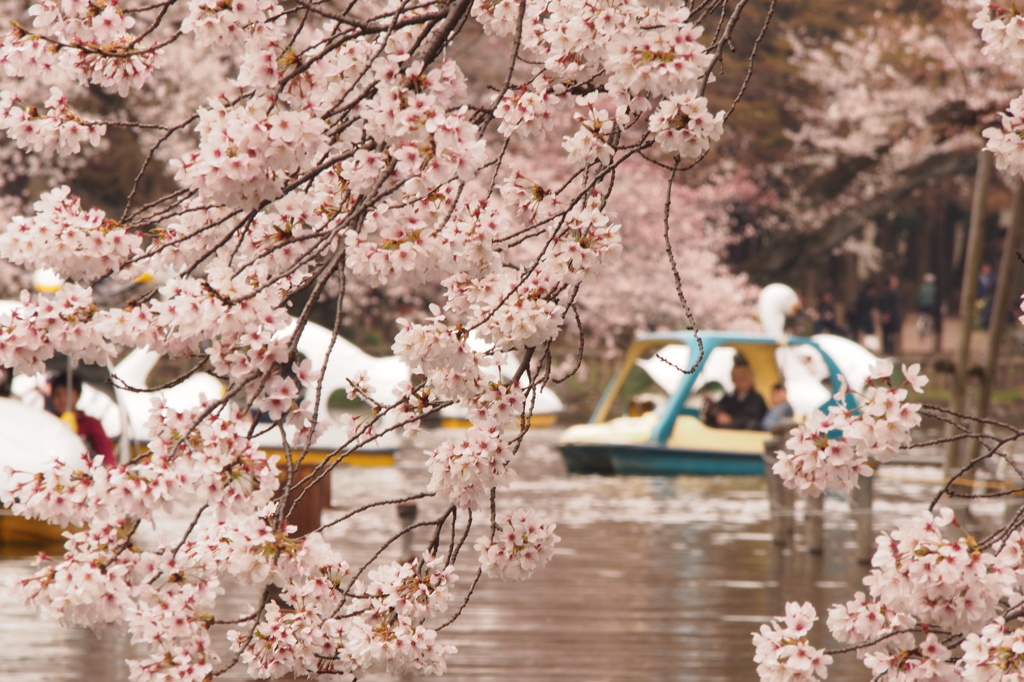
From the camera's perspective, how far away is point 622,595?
9.79 meters

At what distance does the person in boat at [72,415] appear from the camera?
1217cm

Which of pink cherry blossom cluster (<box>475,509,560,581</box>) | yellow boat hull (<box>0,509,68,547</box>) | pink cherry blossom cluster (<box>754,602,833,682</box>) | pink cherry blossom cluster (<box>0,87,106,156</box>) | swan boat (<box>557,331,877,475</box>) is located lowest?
pink cherry blossom cluster (<box>754,602,833,682</box>)

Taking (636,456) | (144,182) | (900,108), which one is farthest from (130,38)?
(900,108)

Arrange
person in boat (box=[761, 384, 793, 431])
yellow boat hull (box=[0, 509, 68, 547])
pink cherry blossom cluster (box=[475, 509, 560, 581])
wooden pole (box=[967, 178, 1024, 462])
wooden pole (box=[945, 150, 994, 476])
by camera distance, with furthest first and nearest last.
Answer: person in boat (box=[761, 384, 793, 431])
wooden pole (box=[945, 150, 994, 476])
wooden pole (box=[967, 178, 1024, 462])
yellow boat hull (box=[0, 509, 68, 547])
pink cherry blossom cluster (box=[475, 509, 560, 581])

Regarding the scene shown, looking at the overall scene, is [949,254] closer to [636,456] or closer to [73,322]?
[636,456]

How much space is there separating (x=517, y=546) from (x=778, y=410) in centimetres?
1286

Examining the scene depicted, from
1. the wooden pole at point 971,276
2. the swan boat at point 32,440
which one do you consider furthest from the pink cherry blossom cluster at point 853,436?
the wooden pole at point 971,276

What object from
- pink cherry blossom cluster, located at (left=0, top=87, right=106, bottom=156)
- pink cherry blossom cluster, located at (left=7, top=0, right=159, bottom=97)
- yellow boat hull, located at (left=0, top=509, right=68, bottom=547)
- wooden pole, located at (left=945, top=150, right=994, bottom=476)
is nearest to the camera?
pink cherry blossom cluster, located at (left=7, top=0, right=159, bottom=97)

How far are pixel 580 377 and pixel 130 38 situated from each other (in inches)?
1079

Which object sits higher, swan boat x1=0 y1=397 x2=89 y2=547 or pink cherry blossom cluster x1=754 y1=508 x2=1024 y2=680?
swan boat x1=0 y1=397 x2=89 y2=547

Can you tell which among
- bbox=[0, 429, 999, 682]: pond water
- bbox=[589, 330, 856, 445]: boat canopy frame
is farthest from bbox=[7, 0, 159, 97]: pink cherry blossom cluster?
bbox=[589, 330, 856, 445]: boat canopy frame

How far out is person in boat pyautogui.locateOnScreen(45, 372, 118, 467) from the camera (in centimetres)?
1217

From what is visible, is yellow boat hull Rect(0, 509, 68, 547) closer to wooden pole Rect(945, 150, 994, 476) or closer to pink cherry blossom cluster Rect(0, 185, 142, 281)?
wooden pole Rect(945, 150, 994, 476)

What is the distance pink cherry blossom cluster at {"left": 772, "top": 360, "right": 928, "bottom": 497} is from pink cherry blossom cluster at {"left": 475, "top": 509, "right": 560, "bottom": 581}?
703 mm
